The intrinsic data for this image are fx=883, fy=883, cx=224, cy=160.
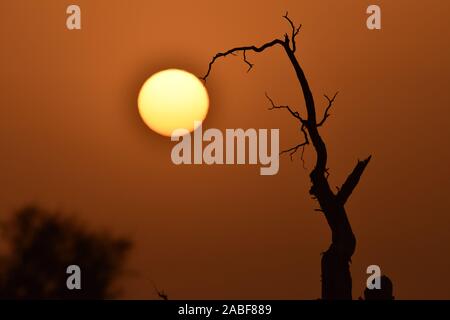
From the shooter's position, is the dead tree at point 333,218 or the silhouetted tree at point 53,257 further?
the silhouetted tree at point 53,257

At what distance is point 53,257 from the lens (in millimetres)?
42406

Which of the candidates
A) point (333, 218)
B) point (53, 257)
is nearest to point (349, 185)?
point (333, 218)

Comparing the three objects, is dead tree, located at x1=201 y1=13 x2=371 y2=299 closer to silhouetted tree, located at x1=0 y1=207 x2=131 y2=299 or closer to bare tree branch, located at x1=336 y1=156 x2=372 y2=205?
bare tree branch, located at x1=336 y1=156 x2=372 y2=205

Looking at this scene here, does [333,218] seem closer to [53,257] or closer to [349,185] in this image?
[349,185]

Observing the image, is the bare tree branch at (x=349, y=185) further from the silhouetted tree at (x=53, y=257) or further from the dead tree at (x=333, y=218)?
the silhouetted tree at (x=53, y=257)

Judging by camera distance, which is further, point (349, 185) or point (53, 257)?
point (53, 257)

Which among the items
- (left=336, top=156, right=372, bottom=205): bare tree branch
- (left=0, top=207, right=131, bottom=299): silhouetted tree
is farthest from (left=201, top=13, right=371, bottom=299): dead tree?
(left=0, top=207, right=131, bottom=299): silhouetted tree

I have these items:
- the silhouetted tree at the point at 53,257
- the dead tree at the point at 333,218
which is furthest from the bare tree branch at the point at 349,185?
the silhouetted tree at the point at 53,257

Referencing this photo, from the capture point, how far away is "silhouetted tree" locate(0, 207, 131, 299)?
3931cm

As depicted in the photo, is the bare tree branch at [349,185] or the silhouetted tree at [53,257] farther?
the silhouetted tree at [53,257]

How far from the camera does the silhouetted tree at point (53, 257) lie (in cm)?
3931
